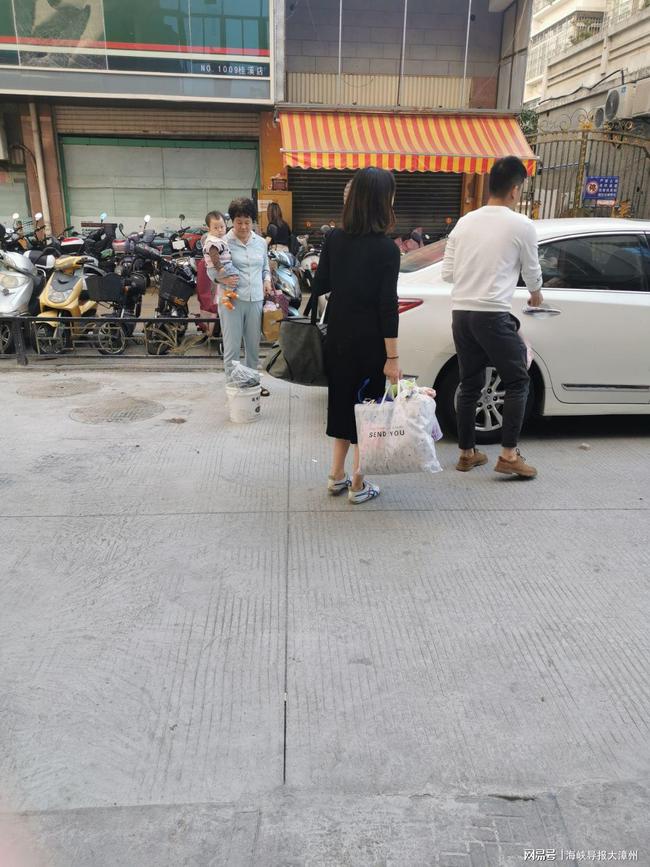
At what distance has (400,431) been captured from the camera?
3602mm

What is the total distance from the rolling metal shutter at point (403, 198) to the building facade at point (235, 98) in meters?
0.03

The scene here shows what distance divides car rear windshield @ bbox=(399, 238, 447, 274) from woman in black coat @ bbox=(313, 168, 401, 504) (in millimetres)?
1608

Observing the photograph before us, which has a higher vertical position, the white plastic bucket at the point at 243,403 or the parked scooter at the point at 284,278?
the parked scooter at the point at 284,278

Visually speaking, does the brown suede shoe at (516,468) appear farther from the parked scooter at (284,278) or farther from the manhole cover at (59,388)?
the parked scooter at (284,278)

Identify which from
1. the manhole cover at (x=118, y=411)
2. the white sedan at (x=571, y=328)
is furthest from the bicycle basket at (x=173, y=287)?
the white sedan at (x=571, y=328)

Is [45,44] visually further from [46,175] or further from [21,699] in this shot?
[21,699]

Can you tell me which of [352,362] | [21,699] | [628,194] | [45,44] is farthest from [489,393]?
[628,194]

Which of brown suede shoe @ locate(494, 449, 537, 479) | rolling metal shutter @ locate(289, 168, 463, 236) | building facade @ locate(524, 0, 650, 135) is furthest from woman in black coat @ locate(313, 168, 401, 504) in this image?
building facade @ locate(524, 0, 650, 135)

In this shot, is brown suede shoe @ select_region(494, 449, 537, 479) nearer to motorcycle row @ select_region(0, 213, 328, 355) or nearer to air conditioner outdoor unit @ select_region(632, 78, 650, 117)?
motorcycle row @ select_region(0, 213, 328, 355)

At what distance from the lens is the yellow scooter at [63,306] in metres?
7.68

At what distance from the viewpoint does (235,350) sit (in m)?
5.98

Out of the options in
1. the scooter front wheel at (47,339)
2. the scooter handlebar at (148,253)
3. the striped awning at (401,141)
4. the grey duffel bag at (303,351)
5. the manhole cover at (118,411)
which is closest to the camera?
the grey duffel bag at (303,351)

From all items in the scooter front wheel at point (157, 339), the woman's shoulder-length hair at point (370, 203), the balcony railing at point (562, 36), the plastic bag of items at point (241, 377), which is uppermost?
the balcony railing at point (562, 36)

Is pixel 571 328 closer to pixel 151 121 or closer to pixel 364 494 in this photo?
pixel 364 494
